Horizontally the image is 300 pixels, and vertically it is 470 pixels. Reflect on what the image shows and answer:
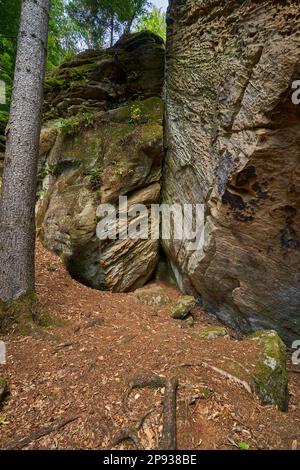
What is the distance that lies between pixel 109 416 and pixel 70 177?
260 inches

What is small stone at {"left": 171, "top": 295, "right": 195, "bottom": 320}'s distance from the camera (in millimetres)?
6680

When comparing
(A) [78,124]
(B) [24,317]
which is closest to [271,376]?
(B) [24,317]

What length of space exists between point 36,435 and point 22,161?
163 inches

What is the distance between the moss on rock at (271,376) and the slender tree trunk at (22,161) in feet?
13.5

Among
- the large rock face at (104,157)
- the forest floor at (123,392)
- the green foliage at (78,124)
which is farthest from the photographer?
the green foliage at (78,124)

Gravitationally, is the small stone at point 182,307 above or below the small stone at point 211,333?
above

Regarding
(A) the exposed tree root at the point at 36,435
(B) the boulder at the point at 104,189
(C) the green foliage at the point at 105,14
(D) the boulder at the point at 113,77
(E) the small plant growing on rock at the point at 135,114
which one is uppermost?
(C) the green foliage at the point at 105,14

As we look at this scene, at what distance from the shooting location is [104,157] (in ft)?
25.6

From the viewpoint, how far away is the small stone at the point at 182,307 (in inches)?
263

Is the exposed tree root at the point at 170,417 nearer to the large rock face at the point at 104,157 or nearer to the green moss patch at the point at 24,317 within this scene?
the green moss patch at the point at 24,317

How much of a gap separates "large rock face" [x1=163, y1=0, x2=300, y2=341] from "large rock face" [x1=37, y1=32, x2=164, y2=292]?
1196 millimetres

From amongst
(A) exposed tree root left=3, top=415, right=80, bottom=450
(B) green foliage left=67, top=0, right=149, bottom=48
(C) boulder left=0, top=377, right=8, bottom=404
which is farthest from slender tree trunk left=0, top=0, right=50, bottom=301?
(B) green foliage left=67, top=0, right=149, bottom=48

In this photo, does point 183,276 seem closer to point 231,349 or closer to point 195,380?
point 231,349

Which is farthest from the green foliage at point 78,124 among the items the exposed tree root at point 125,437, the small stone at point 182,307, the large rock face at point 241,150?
the exposed tree root at point 125,437
